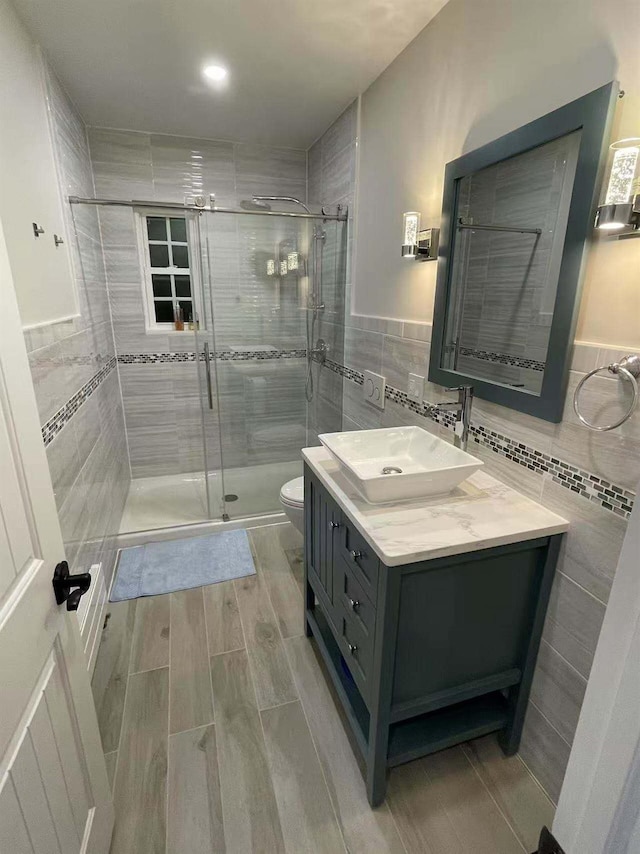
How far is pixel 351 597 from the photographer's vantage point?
137 cm

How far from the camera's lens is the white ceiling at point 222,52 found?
1.59m

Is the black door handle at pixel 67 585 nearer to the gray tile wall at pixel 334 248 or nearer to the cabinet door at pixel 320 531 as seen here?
the cabinet door at pixel 320 531

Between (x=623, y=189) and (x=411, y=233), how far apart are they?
917 mm

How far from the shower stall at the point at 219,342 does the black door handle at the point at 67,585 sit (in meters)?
1.96

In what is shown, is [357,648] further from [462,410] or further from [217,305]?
[217,305]

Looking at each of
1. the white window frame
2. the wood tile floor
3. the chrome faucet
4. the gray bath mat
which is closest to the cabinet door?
the wood tile floor

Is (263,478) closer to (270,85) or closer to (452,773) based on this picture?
(452,773)

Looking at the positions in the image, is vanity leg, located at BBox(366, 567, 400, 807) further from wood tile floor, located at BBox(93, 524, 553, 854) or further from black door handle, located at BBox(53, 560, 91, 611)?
black door handle, located at BBox(53, 560, 91, 611)

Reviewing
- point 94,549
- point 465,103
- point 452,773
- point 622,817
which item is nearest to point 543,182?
point 465,103

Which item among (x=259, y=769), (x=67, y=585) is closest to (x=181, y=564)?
(x=259, y=769)

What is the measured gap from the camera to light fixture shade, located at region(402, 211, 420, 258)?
5.77ft

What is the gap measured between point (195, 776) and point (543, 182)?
221 cm

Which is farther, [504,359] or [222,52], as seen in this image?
[222,52]

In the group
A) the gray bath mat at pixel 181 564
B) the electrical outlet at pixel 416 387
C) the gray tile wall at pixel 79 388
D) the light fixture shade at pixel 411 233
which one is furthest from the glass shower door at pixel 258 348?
the electrical outlet at pixel 416 387
